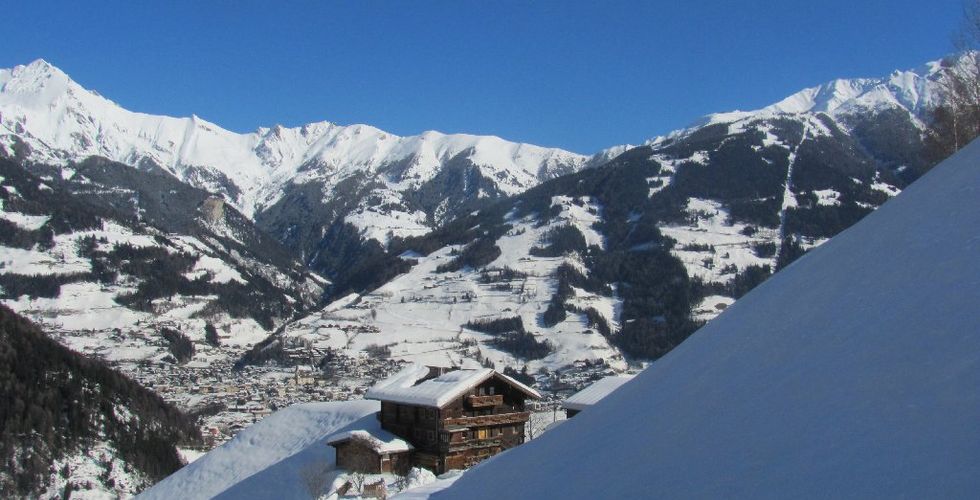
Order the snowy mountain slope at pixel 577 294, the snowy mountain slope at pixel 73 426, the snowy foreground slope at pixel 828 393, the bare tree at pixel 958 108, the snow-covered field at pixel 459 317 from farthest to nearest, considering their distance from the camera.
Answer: the snowy mountain slope at pixel 577 294, the snow-covered field at pixel 459 317, the snowy mountain slope at pixel 73 426, the bare tree at pixel 958 108, the snowy foreground slope at pixel 828 393

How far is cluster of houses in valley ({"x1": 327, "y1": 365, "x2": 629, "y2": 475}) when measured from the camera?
37.1 meters

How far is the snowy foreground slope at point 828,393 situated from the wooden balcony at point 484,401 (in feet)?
89.7

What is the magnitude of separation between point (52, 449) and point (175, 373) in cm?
7254

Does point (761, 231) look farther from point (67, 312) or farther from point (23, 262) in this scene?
point (23, 262)

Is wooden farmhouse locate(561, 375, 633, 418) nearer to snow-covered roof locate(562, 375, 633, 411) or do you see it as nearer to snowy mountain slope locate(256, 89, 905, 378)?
snow-covered roof locate(562, 375, 633, 411)

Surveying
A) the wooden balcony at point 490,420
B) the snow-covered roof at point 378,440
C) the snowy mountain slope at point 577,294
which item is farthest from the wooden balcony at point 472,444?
the snowy mountain slope at point 577,294

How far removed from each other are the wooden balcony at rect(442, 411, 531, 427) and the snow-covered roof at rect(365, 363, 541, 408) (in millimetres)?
1195

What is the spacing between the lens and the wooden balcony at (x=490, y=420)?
38438mm

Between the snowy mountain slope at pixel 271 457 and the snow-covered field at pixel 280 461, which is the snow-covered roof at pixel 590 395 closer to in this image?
the snow-covered field at pixel 280 461

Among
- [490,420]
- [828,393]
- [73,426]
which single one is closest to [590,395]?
[490,420]

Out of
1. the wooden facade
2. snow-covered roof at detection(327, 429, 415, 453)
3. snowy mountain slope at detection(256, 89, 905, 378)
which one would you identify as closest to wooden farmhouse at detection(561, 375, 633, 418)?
the wooden facade

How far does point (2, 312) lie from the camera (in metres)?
93.3

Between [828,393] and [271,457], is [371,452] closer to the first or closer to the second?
[271,457]

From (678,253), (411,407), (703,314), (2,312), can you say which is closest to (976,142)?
(411,407)
